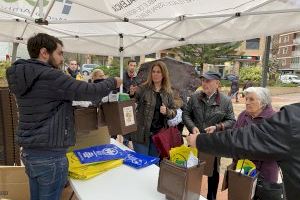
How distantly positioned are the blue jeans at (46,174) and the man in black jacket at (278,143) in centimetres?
117

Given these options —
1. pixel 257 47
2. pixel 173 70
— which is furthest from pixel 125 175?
pixel 257 47

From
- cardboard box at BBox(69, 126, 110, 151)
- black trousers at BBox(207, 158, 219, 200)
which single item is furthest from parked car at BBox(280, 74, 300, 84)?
cardboard box at BBox(69, 126, 110, 151)

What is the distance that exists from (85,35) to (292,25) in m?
3.20

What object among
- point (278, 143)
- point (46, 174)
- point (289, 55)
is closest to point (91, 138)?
point (46, 174)

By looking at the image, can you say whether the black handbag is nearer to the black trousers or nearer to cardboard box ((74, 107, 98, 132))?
the black trousers

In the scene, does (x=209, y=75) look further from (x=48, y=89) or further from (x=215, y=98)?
(x=48, y=89)

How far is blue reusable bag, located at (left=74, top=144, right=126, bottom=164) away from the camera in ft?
8.48

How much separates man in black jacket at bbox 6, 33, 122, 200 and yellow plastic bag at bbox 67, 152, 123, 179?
0.28 metres

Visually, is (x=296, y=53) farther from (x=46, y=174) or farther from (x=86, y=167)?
(x=46, y=174)

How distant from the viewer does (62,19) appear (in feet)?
13.3

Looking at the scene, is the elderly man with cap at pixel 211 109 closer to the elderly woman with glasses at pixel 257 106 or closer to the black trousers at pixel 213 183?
the black trousers at pixel 213 183

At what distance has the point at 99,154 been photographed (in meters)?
2.70

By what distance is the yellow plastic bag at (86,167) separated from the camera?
95.0 inches

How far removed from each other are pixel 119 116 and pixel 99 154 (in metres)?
0.43
